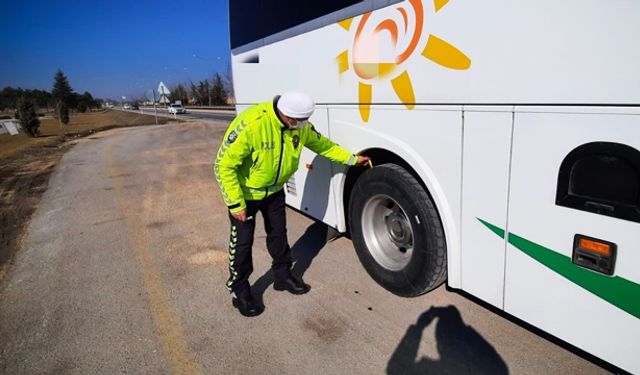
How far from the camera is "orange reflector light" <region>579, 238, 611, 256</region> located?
70.6 inches

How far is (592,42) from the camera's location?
5.60ft

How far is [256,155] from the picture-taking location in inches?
111

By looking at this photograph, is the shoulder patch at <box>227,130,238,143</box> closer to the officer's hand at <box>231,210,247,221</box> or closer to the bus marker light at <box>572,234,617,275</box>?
the officer's hand at <box>231,210,247,221</box>

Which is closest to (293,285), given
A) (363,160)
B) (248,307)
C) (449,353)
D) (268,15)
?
(248,307)

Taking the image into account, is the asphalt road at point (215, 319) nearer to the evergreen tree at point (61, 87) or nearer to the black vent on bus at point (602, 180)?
the black vent on bus at point (602, 180)

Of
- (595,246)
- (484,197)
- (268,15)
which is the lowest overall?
(595,246)

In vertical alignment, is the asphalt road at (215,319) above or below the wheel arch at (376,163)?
below

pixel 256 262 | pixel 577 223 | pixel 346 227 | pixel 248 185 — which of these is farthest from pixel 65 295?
pixel 577 223

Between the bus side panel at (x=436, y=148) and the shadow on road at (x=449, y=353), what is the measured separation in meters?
0.42

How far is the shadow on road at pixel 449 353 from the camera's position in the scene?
246 centimetres

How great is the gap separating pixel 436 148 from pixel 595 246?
1069 millimetres

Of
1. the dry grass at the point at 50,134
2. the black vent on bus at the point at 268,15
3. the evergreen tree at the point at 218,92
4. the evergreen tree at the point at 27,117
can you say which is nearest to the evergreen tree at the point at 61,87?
the evergreen tree at the point at 218,92

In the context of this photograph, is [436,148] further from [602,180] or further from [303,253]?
[303,253]

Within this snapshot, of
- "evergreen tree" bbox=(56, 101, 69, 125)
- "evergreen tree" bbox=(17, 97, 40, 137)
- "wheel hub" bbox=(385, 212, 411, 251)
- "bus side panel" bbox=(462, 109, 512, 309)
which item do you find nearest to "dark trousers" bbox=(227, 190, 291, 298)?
"wheel hub" bbox=(385, 212, 411, 251)
